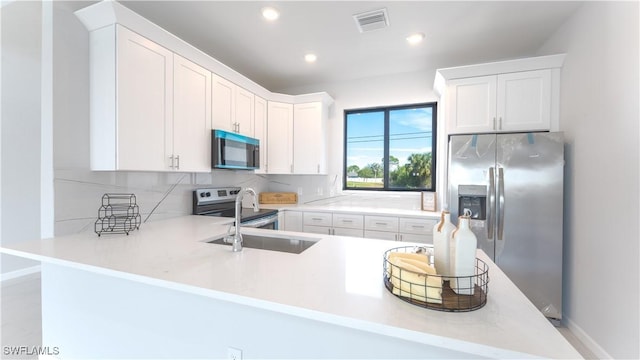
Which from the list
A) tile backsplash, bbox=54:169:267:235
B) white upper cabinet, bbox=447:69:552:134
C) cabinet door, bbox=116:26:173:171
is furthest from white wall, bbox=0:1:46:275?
white upper cabinet, bbox=447:69:552:134

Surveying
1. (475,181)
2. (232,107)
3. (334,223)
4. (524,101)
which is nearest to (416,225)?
(475,181)

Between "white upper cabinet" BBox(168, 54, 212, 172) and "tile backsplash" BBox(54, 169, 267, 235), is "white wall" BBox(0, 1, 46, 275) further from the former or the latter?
"white upper cabinet" BBox(168, 54, 212, 172)

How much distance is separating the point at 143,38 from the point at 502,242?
345 cm

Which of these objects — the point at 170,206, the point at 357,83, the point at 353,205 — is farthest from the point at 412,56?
the point at 170,206

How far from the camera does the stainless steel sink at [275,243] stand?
1.73 metres

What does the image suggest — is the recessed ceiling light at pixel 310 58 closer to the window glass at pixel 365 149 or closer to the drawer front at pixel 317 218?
the window glass at pixel 365 149

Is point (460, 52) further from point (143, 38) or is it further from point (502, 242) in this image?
point (143, 38)

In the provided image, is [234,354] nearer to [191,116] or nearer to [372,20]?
[191,116]

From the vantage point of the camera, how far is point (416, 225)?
Result: 2799 millimetres

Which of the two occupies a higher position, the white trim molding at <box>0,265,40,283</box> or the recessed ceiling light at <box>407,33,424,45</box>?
the recessed ceiling light at <box>407,33,424,45</box>

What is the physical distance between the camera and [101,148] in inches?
71.6

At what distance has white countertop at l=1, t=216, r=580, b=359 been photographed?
670mm

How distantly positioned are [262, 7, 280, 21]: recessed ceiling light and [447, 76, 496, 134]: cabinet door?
1.88 m

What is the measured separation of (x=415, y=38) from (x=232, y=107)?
206 cm
